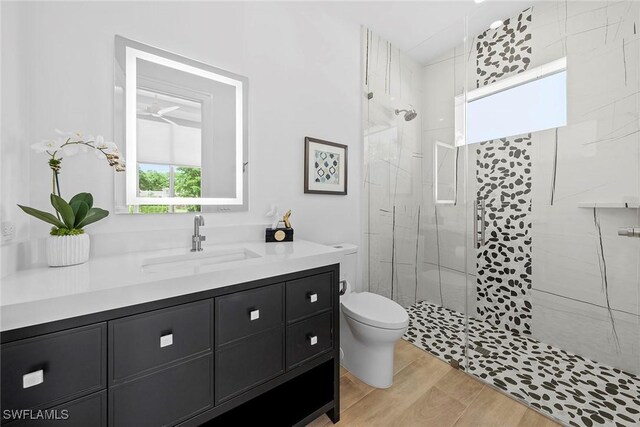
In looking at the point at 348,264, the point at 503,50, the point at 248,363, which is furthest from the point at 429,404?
the point at 503,50

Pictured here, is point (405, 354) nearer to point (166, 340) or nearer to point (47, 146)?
point (166, 340)

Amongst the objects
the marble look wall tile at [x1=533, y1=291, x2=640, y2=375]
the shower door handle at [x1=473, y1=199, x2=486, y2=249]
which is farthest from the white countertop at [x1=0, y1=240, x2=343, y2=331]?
the marble look wall tile at [x1=533, y1=291, x2=640, y2=375]

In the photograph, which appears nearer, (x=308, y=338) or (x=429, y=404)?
(x=308, y=338)

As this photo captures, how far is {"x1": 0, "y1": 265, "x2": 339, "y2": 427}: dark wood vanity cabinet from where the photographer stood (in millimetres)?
701

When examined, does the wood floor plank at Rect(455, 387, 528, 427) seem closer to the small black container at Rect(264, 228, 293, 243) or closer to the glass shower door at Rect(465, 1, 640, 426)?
the glass shower door at Rect(465, 1, 640, 426)

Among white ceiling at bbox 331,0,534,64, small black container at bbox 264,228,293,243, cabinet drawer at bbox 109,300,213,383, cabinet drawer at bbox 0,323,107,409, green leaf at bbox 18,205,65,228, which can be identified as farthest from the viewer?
white ceiling at bbox 331,0,534,64

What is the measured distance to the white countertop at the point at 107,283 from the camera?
682 mm

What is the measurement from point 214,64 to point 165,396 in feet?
5.56

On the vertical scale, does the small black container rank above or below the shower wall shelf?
below

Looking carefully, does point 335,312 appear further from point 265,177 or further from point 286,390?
point 265,177

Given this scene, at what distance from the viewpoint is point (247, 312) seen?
1.06 metres

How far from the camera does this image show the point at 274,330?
1.14m

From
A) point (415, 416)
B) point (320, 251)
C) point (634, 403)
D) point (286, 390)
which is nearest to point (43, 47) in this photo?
point (320, 251)

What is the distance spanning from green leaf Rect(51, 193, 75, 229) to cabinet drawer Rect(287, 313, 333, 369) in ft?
3.32
